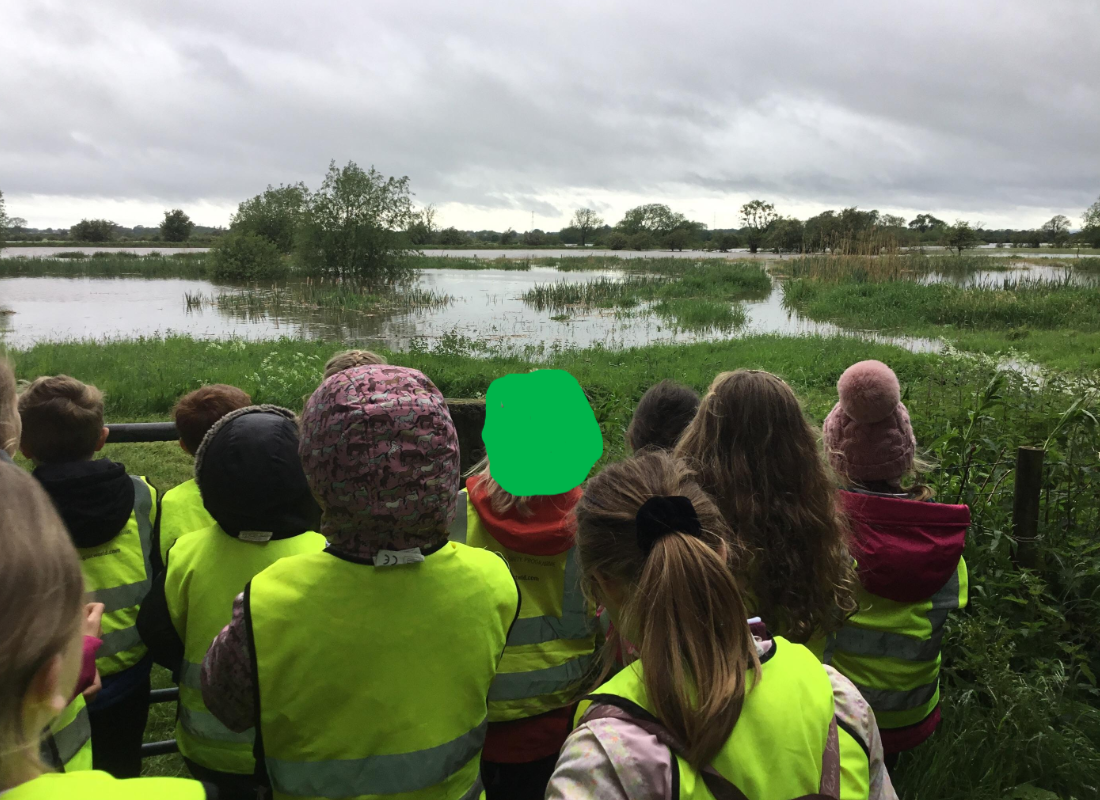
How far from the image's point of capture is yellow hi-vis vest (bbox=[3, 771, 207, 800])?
861 millimetres

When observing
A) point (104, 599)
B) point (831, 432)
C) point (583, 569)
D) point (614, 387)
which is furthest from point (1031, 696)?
point (614, 387)

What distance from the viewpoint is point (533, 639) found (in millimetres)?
2021

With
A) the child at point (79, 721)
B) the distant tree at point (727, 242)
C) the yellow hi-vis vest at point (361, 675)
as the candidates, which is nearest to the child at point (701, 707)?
the yellow hi-vis vest at point (361, 675)

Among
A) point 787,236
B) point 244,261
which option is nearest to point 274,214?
point 244,261

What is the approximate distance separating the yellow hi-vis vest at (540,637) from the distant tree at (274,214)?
55114 mm

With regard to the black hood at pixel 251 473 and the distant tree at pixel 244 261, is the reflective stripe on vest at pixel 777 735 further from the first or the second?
the distant tree at pixel 244 261

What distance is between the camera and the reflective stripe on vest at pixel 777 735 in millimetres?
1093

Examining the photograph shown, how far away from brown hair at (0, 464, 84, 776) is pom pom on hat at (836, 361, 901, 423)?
6.83 ft

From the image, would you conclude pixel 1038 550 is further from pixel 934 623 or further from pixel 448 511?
pixel 448 511

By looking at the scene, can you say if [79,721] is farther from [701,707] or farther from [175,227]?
[175,227]

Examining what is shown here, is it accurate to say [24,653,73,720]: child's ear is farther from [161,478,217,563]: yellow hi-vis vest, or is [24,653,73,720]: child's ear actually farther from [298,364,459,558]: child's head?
[161,478,217,563]: yellow hi-vis vest

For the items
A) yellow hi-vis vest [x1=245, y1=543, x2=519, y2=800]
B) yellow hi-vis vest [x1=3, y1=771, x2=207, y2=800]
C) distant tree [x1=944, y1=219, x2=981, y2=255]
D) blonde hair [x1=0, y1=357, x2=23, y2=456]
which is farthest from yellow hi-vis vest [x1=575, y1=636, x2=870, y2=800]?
distant tree [x1=944, y1=219, x2=981, y2=255]

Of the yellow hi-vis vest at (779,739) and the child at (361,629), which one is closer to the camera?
the yellow hi-vis vest at (779,739)

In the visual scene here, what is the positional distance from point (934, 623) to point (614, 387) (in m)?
6.81
